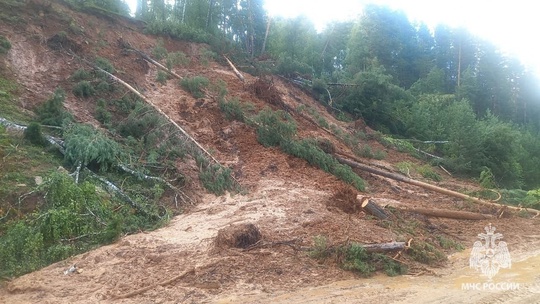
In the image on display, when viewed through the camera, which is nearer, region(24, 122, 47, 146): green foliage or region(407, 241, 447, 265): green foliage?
region(407, 241, 447, 265): green foliage

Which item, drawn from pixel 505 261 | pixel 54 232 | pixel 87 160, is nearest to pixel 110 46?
pixel 87 160

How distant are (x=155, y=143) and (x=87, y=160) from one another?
91.6 inches

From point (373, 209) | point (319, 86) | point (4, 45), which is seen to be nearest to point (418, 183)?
point (373, 209)

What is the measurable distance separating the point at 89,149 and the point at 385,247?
6.11 meters

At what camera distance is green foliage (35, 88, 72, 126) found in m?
10.4

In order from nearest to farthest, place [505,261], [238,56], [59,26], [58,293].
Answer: [58,293] < [505,261] < [59,26] < [238,56]

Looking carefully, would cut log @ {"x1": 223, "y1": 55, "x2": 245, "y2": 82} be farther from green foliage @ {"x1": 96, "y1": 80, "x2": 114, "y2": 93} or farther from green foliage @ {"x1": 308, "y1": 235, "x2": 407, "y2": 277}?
green foliage @ {"x1": 308, "y1": 235, "x2": 407, "y2": 277}

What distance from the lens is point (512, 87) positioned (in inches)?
1604

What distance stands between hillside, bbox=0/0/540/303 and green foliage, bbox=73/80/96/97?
18 centimetres

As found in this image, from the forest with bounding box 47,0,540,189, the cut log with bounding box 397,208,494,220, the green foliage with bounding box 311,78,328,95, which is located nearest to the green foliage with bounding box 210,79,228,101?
the forest with bounding box 47,0,540,189

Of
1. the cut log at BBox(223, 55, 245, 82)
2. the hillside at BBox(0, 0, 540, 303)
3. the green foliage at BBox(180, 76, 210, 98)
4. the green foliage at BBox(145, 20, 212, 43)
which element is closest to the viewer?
the hillside at BBox(0, 0, 540, 303)

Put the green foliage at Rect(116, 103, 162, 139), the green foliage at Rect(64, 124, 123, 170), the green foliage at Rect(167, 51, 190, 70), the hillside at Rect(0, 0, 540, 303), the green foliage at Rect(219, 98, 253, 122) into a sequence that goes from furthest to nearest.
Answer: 1. the green foliage at Rect(167, 51, 190, 70)
2. the green foliage at Rect(219, 98, 253, 122)
3. the green foliage at Rect(116, 103, 162, 139)
4. the green foliage at Rect(64, 124, 123, 170)
5. the hillside at Rect(0, 0, 540, 303)

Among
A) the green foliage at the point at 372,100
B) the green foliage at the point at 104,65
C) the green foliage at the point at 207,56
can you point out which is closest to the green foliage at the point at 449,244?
the green foliage at the point at 104,65

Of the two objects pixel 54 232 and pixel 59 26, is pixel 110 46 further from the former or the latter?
pixel 54 232
